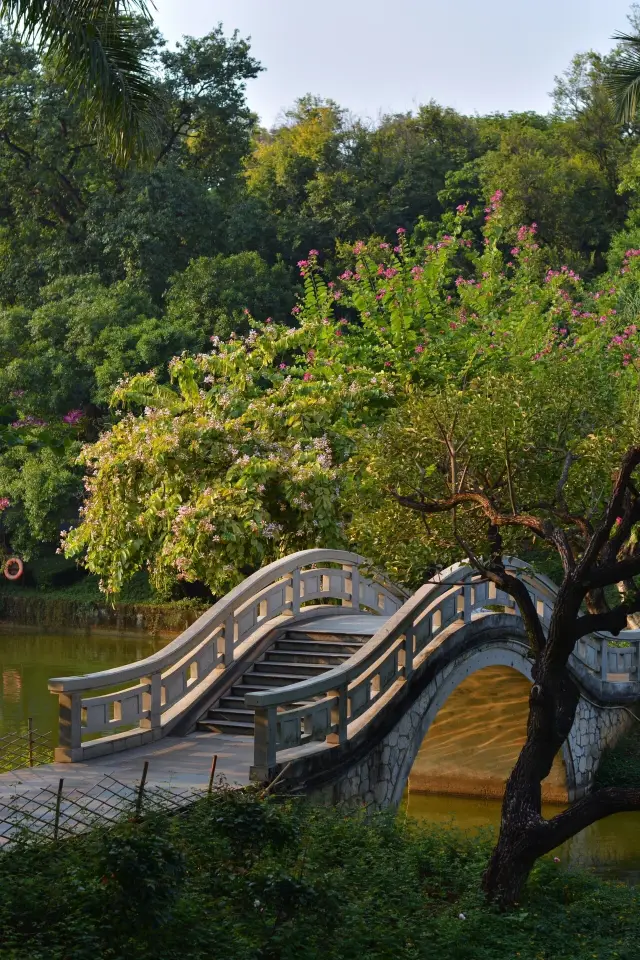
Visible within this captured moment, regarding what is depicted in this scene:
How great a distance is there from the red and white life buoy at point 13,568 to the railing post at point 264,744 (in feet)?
73.0

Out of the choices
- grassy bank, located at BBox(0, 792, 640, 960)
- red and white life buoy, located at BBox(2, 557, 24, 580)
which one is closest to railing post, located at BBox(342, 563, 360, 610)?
grassy bank, located at BBox(0, 792, 640, 960)

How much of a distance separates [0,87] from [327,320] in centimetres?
1519

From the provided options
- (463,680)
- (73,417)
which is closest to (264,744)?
(463,680)

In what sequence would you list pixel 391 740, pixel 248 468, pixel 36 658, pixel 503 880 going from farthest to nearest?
1. pixel 36 658
2. pixel 248 468
3. pixel 391 740
4. pixel 503 880

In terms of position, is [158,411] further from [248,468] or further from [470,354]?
[470,354]

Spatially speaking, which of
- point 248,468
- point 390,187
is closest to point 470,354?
point 248,468

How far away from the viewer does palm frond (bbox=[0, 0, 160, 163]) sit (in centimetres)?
1111

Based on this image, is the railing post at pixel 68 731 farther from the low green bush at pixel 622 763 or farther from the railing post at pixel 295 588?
the low green bush at pixel 622 763

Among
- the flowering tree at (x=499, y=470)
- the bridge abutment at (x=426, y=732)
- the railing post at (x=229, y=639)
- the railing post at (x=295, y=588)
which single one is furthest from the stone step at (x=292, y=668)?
the flowering tree at (x=499, y=470)

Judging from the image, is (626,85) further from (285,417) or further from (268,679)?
(268,679)

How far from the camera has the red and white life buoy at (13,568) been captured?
32844 millimetres

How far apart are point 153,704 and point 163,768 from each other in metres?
1.40

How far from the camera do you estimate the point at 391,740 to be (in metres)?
14.0

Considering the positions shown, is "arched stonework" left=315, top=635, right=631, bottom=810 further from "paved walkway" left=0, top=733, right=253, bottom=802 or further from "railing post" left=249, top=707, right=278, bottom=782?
"railing post" left=249, top=707, right=278, bottom=782
